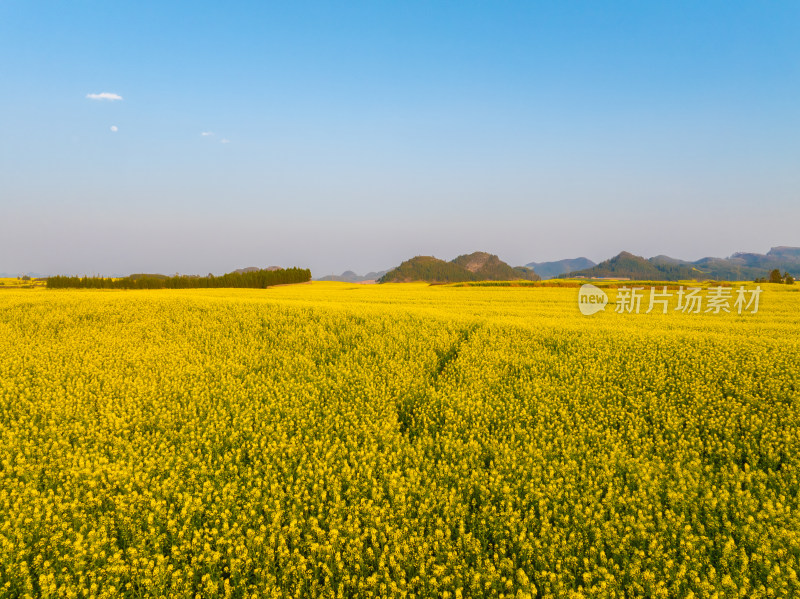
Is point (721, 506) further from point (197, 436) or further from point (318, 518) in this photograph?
point (197, 436)

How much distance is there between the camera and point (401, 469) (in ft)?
27.1

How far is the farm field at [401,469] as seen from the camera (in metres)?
5.62

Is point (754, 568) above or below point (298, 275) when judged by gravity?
below

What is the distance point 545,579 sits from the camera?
5629 millimetres

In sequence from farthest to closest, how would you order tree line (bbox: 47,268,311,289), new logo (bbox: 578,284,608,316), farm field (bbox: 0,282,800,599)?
tree line (bbox: 47,268,311,289) → new logo (bbox: 578,284,608,316) → farm field (bbox: 0,282,800,599)

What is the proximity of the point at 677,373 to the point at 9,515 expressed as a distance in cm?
1755

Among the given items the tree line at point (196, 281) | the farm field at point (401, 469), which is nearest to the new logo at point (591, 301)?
the farm field at point (401, 469)

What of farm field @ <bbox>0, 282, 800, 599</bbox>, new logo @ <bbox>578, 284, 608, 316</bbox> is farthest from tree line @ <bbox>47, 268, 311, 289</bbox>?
farm field @ <bbox>0, 282, 800, 599</bbox>

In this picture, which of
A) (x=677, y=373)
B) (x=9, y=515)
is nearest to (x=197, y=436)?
(x=9, y=515)

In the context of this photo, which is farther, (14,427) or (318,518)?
(14,427)

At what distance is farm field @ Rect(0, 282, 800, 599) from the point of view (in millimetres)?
5625

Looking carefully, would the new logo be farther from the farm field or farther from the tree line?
the tree line

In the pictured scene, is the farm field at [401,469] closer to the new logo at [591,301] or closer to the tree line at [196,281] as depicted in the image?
the new logo at [591,301]

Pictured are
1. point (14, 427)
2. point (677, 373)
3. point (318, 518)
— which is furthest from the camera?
point (677, 373)
